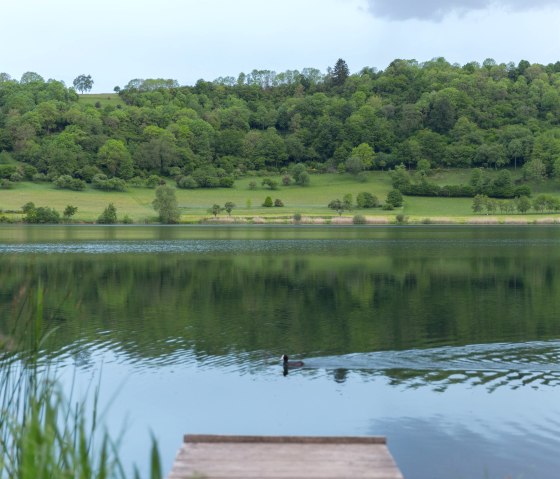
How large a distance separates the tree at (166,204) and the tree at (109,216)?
20.3ft

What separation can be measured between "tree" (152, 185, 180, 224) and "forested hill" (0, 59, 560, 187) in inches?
1217

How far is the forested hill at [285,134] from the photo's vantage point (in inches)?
6009

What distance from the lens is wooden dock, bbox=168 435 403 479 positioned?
907cm

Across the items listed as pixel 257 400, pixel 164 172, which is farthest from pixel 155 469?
pixel 164 172

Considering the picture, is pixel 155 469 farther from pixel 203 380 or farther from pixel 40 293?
pixel 203 380

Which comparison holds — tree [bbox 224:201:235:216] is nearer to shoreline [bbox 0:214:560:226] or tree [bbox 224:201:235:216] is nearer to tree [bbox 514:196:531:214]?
shoreline [bbox 0:214:560:226]

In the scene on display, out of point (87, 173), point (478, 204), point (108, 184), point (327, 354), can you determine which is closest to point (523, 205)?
point (478, 204)

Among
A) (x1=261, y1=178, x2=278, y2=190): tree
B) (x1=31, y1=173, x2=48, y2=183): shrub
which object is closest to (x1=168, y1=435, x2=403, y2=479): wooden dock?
(x1=261, y1=178, x2=278, y2=190): tree

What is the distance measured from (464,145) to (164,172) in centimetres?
6429

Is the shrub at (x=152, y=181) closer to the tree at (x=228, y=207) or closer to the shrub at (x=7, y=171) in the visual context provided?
the shrub at (x=7, y=171)

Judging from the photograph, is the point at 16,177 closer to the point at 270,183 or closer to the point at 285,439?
the point at 270,183

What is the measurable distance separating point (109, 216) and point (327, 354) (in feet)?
313

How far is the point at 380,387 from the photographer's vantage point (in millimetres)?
17609

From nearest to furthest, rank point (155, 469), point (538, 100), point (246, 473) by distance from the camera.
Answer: point (155, 469) → point (246, 473) → point (538, 100)
